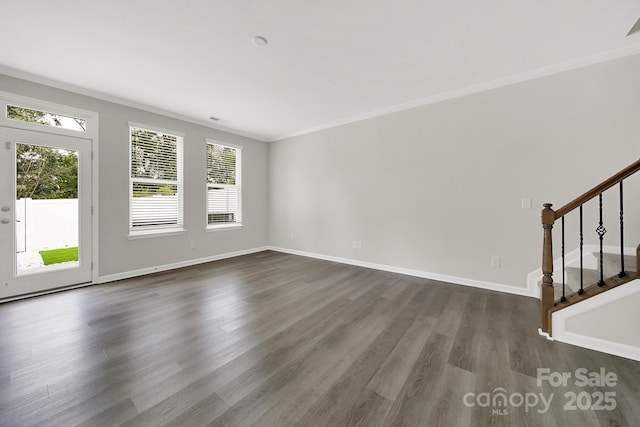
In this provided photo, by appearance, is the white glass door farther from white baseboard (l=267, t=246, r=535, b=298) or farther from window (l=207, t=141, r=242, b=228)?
white baseboard (l=267, t=246, r=535, b=298)

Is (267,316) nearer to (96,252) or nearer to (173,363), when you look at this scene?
(173,363)

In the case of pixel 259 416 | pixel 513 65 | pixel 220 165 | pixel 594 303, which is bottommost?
pixel 259 416

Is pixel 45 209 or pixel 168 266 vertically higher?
pixel 45 209

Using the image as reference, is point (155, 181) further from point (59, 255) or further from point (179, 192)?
point (59, 255)

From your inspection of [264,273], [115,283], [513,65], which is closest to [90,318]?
[115,283]

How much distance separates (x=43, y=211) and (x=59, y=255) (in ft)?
2.00

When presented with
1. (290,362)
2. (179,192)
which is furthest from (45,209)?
(290,362)

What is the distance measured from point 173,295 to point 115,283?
123 centimetres

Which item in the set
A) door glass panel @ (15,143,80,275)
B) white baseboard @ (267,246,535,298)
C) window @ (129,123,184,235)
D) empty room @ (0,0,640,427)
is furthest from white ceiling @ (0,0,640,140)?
white baseboard @ (267,246,535,298)

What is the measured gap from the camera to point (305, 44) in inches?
94.0

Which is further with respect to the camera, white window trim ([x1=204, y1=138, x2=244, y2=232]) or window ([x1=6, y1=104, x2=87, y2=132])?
white window trim ([x1=204, y1=138, x2=244, y2=232])

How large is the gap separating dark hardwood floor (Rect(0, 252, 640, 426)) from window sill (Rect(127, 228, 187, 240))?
1048 millimetres

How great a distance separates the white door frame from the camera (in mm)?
2912

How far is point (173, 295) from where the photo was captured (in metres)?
3.05
